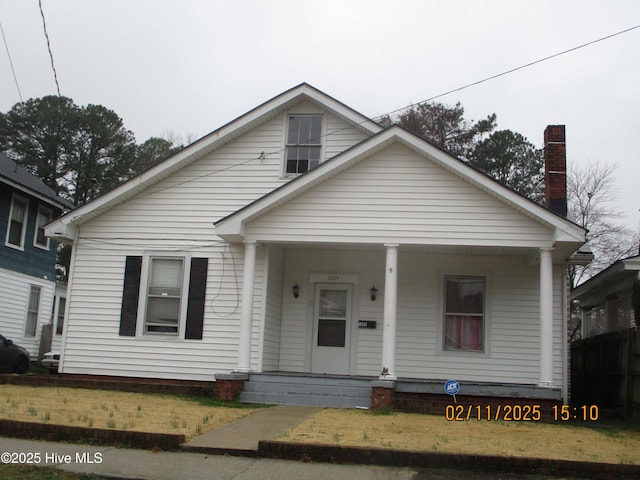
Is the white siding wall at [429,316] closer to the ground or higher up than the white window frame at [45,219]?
closer to the ground

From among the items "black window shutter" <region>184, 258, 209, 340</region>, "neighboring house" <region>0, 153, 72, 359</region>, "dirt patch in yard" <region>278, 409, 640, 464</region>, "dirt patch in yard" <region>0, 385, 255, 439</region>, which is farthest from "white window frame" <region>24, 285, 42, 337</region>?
"dirt patch in yard" <region>278, 409, 640, 464</region>

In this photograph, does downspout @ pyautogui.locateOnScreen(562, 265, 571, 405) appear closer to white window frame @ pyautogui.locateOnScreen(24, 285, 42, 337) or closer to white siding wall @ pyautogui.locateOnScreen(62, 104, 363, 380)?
white siding wall @ pyautogui.locateOnScreen(62, 104, 363, 380)

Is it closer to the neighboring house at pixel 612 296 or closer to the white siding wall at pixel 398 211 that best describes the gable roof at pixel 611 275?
the neighboring house at pixel 612 296

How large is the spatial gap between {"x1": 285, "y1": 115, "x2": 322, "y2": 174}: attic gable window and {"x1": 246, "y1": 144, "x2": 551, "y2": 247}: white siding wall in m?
2.20

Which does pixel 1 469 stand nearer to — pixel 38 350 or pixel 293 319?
pixel 293 319

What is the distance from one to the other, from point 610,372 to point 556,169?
4.48 meters

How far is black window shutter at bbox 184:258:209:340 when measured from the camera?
14664 millimetres

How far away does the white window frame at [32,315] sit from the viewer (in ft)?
76.3

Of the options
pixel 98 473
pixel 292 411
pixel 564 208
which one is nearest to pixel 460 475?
pixel 98 473

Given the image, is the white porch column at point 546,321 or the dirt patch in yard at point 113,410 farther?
the white porch column at point 546,321

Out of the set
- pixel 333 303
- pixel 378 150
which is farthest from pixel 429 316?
pixel 378 150

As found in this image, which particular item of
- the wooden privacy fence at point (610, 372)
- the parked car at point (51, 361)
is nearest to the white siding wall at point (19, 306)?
the parked car at point (51, 361)

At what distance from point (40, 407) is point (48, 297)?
15.4m

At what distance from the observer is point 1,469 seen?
7.07 meters
